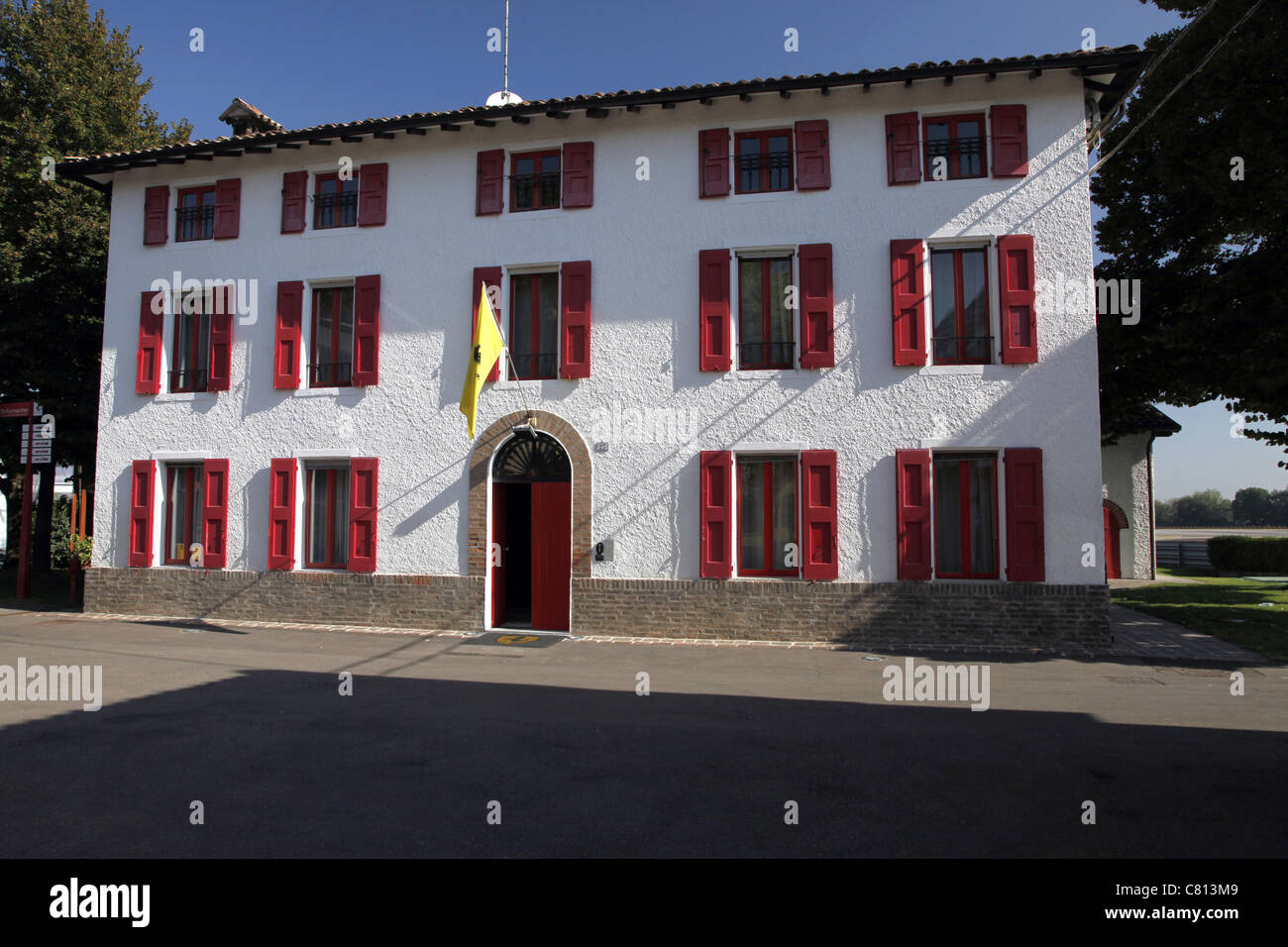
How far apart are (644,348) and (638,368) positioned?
1.07 feet

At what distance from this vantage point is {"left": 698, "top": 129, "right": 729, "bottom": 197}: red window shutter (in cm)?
1175

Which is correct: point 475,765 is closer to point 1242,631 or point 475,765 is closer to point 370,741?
point 370,741

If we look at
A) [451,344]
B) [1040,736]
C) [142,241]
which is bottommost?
[1040,736]

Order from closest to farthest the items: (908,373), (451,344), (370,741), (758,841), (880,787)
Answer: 1. (758,841)
2. (880,787)
3. (370,741)
4. (908,373)
5. (451,344)

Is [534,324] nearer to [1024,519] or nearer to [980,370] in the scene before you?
[980,370]

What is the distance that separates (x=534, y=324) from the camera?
489 inches

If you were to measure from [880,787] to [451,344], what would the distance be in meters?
9.82

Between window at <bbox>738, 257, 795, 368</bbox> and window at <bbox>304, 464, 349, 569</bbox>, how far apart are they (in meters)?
7.20

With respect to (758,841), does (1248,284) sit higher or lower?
higher

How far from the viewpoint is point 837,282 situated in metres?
11.4

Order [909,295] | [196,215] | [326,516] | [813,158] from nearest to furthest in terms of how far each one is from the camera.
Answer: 1. [909,295]
2. [813,158]
3. [326,516]
4. [196,215]

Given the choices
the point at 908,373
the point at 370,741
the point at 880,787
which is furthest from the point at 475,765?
the point at 908,373

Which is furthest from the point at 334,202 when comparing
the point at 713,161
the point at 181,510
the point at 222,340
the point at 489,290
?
the point at 713,161

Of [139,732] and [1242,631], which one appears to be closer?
[139,732]
